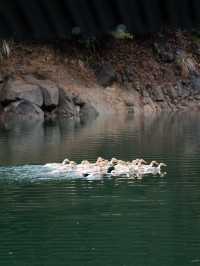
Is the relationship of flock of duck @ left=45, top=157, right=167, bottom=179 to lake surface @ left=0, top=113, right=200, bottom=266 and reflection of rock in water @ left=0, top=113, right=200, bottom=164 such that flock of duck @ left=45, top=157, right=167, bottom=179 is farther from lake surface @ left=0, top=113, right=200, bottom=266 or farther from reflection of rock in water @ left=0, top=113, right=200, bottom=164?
reflection of rock in water @ left=0, top=113, right=200, bottom=164

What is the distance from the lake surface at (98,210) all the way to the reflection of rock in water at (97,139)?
6 cm

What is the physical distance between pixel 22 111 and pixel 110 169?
1995 cm

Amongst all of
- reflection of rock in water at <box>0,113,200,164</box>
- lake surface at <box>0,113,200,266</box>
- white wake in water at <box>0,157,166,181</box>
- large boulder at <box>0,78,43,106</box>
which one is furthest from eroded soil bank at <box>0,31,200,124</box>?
white wake in water at <box>0,157,166,181</box>

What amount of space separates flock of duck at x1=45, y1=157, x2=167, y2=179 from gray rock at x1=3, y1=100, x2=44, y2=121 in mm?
19120

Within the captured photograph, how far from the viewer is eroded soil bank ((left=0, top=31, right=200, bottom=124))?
36.7m

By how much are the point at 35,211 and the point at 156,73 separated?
33043 mm

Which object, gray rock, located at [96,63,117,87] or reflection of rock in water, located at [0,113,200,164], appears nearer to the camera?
reflection of rock in water, located at [0,113,200,164]

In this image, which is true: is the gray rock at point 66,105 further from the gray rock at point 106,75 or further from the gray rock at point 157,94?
the gray rock at point 157,94

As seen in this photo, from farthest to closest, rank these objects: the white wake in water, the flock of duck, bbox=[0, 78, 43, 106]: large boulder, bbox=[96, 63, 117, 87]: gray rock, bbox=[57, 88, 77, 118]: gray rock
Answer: bbox=[96, 63, 117, 87]: gray rock
bbox=[57, 88, 77, 118]: gray rock
bbox=[0, 78, 43, 106]: large boulder
the flock of duck
the white wake in water

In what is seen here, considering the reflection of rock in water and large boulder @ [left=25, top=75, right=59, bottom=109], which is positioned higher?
large boulder @ [left=25, top=75, right=59, bottom=109]

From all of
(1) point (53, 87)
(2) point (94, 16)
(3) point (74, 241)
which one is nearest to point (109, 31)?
(2) point (94, 16)

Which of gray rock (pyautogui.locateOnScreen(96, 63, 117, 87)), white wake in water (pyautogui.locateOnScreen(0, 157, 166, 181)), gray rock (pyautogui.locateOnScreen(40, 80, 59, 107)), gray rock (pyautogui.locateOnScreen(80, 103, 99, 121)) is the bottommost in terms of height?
white wake in water (pyautogui.locateOnScreen(0, 157, 166, 181))

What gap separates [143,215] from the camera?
11.6 meters

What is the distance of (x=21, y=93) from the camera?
35969 mm
